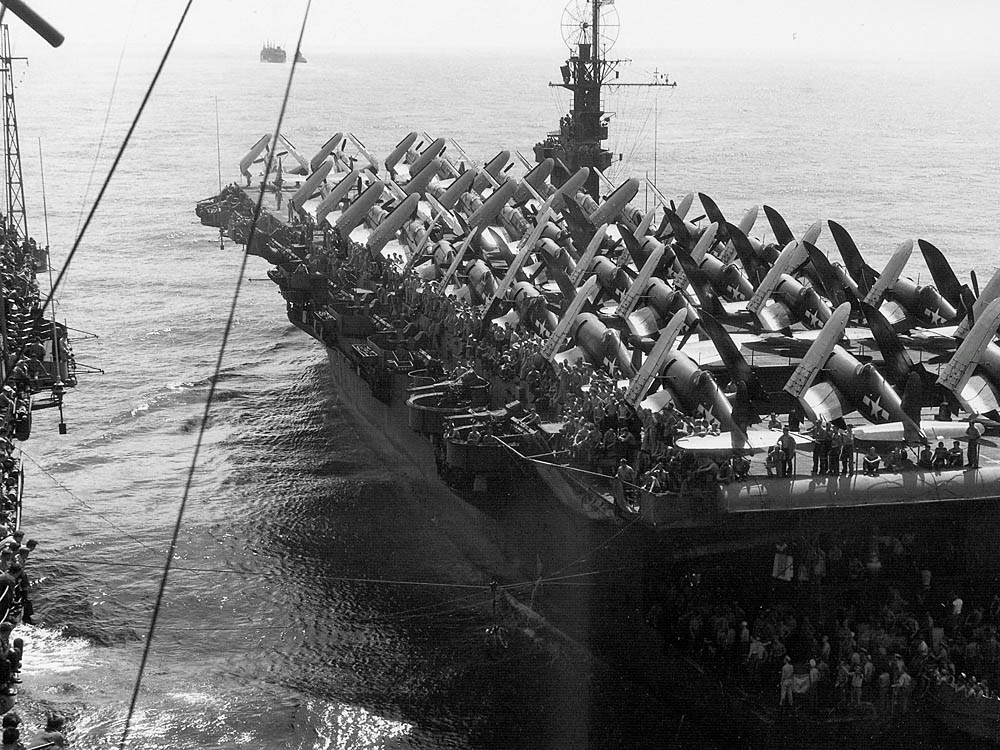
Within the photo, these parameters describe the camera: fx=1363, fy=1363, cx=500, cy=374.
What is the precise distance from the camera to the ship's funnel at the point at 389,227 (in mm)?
43219

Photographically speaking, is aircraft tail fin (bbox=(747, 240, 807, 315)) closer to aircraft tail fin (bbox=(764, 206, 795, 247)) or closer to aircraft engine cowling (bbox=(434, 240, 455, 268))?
aircraft tail fin (bbox=(764, 206, 795, 247))

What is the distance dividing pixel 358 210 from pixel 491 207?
5.40 meters

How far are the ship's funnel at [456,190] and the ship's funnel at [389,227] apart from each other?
204 inches

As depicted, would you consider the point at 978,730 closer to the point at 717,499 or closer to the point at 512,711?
the point at 717,499

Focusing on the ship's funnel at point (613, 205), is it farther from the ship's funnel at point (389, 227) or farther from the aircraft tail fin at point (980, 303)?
the aircraft tail fin at point (980, 303)

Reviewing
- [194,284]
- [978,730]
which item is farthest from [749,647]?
[194,284]

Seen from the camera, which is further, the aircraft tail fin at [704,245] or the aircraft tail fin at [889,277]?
the aircraft tail fin at [704,245]

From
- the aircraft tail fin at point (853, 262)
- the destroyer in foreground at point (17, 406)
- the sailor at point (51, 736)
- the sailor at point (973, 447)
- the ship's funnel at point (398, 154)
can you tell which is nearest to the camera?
the sailor at point (51, 736)

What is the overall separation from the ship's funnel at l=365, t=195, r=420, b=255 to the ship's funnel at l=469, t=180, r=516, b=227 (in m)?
2.05

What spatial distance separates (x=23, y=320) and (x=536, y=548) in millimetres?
12259

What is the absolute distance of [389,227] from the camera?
1721 inches

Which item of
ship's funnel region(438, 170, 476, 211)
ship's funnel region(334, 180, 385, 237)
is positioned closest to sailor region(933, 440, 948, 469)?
ship's funnel region(334, 180, 385, 237)

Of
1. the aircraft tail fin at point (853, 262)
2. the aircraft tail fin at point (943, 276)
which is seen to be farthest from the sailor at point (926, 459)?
the aircraft tail fin at point (853, 262)

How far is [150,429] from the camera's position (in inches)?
1571
